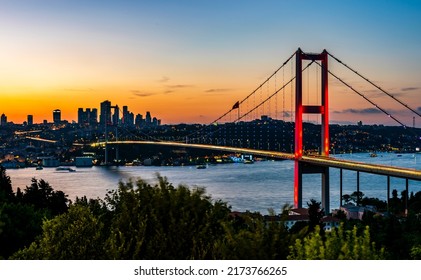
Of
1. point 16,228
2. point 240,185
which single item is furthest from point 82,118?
point 16,228

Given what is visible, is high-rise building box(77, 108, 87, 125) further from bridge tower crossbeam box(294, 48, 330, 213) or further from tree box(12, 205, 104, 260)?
tree box(12, 205, 104, 260)

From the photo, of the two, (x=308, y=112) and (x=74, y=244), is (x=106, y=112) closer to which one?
(x=308, y=112)

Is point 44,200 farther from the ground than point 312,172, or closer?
closer

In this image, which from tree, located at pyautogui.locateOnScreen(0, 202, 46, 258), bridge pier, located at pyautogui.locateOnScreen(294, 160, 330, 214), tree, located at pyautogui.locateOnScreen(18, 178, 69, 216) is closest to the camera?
tree, located at pyautogui.locateOnScreen(0, 202, 46, 258)

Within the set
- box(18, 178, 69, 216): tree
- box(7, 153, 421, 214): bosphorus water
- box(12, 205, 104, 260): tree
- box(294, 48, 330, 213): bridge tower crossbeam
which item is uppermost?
box(294, 48, 330, 213): bridge tower crossbeam

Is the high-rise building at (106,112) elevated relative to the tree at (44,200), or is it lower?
elevated

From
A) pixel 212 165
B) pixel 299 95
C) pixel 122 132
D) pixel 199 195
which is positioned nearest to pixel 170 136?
pixel 212 165

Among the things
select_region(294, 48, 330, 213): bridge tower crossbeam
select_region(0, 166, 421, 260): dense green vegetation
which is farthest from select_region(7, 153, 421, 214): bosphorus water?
select_region(0, 166, 421, 260): dense green vegetation

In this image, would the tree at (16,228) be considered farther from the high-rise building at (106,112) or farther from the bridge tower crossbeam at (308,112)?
the high-rise building at (106,112)

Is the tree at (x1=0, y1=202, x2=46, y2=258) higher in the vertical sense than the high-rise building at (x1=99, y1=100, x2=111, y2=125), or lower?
lower

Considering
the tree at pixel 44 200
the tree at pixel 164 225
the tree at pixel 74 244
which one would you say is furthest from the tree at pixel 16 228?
the tree at pixel 44 200

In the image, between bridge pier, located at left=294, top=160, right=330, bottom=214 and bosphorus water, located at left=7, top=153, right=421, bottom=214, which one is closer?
bridge pier, located at left=294, top=160, right=330, bottom=214
